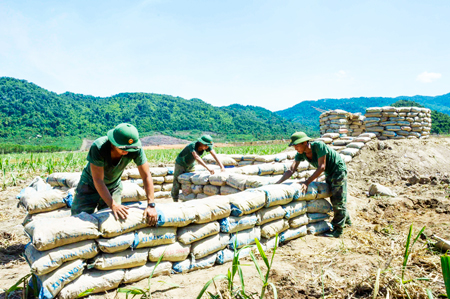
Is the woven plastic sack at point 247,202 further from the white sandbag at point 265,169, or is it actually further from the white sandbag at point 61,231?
the white sandbag at point 265,169

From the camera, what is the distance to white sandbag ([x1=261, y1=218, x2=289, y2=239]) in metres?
3.05

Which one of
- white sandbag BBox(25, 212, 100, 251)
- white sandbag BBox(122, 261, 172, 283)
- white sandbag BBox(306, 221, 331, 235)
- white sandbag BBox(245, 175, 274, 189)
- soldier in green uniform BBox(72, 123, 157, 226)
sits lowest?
white sandbag BBox(306, 221, 331, 235)

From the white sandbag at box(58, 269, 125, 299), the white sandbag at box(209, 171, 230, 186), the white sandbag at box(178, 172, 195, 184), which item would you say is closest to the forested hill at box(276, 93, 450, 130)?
the white sandbag at box(178, 172, 195, 184)

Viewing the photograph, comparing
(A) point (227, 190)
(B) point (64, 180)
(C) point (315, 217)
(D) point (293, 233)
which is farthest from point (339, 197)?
(B) point (64, 180)

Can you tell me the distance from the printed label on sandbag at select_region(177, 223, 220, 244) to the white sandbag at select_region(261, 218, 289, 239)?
2.05 feet

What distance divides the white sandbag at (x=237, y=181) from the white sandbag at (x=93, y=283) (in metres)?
2.22

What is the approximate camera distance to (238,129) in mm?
68438

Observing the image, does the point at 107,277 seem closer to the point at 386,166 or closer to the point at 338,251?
the point at 338,251

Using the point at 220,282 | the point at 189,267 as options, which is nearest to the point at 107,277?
the point at 189,267

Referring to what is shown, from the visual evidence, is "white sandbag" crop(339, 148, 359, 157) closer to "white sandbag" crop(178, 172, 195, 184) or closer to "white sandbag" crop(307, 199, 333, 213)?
"white sandbag" crop(307, 199, 333, 213)

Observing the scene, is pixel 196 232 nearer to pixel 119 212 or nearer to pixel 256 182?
pixel 119 212

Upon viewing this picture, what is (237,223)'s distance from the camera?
2.83m

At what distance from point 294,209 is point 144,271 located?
72.9 inches

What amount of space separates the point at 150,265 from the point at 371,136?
8691mm
